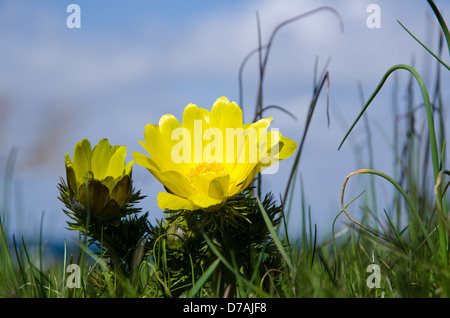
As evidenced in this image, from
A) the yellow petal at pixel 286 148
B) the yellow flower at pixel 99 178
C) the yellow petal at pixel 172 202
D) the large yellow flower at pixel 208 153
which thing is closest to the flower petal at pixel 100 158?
the yellow flower at pixel 99 178

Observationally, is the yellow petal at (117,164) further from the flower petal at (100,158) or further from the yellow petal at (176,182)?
the yellow petal at (176,182)

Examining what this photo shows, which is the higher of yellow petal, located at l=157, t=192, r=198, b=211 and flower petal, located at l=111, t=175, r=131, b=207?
flower petal, located at l=111, t=175, r=131, b=207

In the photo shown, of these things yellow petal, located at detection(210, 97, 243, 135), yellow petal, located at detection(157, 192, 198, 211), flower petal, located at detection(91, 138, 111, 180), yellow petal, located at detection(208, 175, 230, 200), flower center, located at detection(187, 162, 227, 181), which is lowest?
yellow petal, located at detection(157, 192, 198, 211)

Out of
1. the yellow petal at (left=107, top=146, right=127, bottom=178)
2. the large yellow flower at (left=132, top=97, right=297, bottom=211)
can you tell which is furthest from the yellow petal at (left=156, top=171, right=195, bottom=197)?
the yellow petal at (left=107, top=146, right=127, bottom=178)

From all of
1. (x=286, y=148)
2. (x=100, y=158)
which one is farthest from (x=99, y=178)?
(x=286, y=148)

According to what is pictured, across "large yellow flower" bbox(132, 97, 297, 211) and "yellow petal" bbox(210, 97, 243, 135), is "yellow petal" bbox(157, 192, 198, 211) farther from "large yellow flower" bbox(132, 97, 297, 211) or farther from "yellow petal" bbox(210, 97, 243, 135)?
"yellow petal" bbox(210, 97, 243, 135)

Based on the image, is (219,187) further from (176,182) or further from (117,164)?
(117,164)
